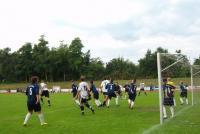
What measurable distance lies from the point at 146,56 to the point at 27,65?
3374cm

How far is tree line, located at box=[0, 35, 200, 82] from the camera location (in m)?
119

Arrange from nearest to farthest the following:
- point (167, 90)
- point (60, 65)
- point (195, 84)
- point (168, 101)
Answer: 1. point (167, 90)
2. point (168, 101)
3. point (195, 84)
4. point (60, 65)

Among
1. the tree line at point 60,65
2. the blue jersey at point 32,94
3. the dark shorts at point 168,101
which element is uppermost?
the tree line at point 60,65

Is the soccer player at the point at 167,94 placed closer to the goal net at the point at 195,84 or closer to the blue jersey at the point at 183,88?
the goal net at the point at 195,84

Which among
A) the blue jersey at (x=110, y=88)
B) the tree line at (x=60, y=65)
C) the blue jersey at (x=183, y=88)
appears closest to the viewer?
the blue jersey at (x=110, y=88)

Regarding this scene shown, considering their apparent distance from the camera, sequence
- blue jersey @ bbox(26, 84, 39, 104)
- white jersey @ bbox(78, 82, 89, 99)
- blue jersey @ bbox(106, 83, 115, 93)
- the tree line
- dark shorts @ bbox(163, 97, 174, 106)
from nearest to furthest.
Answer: blue jersey @ bbox(26, 84, 39, 104) < dark shorts @ bbox(163, 97, 174, 106) < white jersey @ bbox(78, 82, 89, 99) < blue jersey @ bbox(106, 83, 115, 93) < the tree line

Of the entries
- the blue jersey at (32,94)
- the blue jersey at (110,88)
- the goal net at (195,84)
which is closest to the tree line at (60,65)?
the goal net at (195,84)

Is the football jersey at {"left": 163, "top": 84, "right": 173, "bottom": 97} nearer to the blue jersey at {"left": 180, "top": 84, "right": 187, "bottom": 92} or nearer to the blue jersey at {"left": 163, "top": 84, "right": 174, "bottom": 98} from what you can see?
the blue jersey at {"left": 163, "top": 84, "right": 174, "bottom": 98}

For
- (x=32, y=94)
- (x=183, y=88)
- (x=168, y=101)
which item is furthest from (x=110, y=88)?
(x=32, y=94)

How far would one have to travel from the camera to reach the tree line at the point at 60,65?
118938 millimetres

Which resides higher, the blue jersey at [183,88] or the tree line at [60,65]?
the tree line at [60,65]

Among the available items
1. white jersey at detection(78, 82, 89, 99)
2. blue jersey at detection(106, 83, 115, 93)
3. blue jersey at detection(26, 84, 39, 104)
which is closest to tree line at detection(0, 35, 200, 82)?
blue jersey at detection(106, 83, 115, 93)

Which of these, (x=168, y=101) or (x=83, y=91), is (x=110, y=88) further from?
(x=168, y=101)

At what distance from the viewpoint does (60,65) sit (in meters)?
120
